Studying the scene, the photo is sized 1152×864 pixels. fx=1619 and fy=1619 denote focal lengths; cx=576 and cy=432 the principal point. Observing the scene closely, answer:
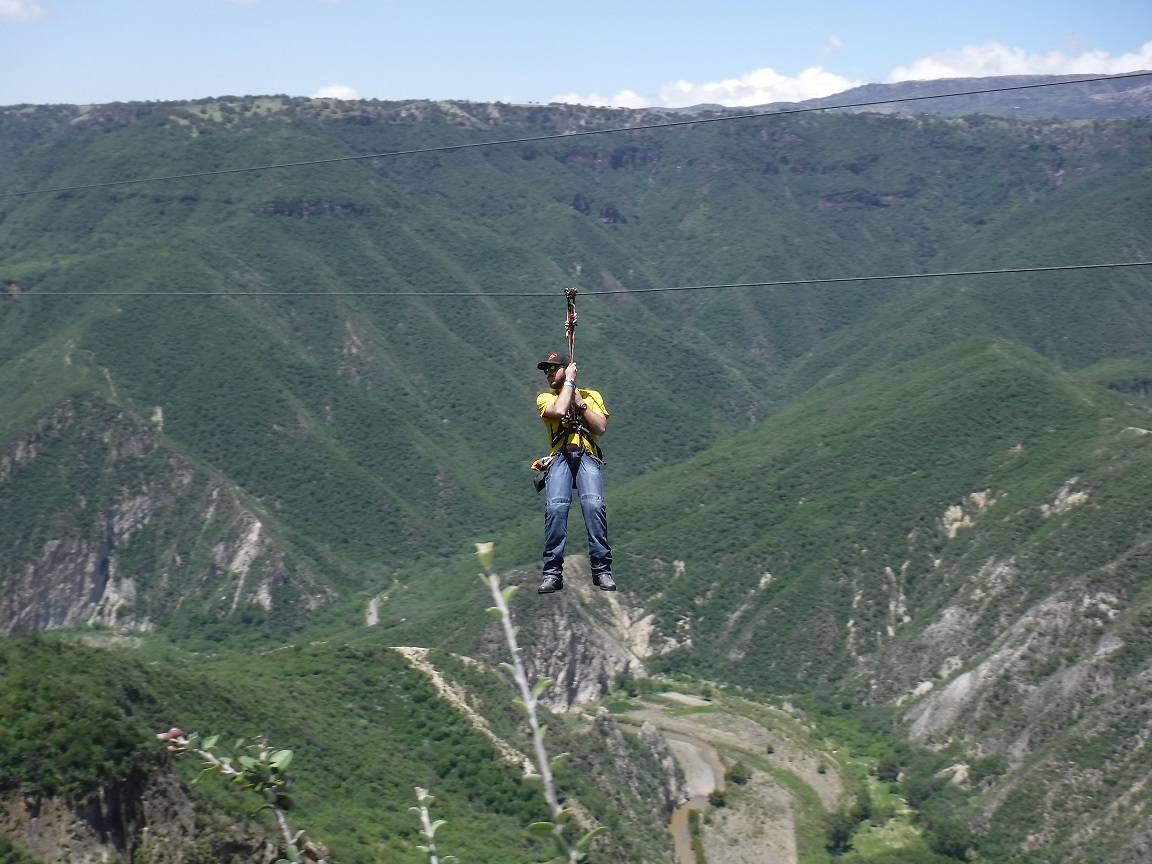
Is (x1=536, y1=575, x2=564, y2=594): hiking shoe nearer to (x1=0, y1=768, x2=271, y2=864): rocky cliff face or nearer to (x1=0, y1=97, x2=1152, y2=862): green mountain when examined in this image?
(x1=0, y1=768, x2=271, y2=864): rocky cliff face

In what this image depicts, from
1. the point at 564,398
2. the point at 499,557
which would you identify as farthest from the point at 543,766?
the point at 499,557

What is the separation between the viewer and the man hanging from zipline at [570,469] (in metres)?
27.0

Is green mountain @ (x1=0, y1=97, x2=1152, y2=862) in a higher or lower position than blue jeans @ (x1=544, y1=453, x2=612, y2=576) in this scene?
lower

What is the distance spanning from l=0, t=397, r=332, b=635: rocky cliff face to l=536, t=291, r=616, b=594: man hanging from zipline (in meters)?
126

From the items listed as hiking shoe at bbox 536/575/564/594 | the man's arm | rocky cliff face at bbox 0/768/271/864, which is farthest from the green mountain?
the man's arm

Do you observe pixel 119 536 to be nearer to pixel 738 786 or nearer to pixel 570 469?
pixel 738 786

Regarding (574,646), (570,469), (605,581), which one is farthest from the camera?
(574,646)

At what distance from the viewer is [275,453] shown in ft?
566

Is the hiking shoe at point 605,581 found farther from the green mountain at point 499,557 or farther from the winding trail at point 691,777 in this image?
the winding trail at point 691,777

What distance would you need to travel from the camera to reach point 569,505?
89.6ft

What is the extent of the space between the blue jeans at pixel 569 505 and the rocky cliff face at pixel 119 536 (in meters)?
127

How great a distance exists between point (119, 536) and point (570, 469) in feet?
456

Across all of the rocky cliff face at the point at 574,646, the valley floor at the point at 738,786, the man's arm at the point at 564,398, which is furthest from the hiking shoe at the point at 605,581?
the rocky cliff face at the point at 574,646

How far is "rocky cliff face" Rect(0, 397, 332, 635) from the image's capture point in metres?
151
